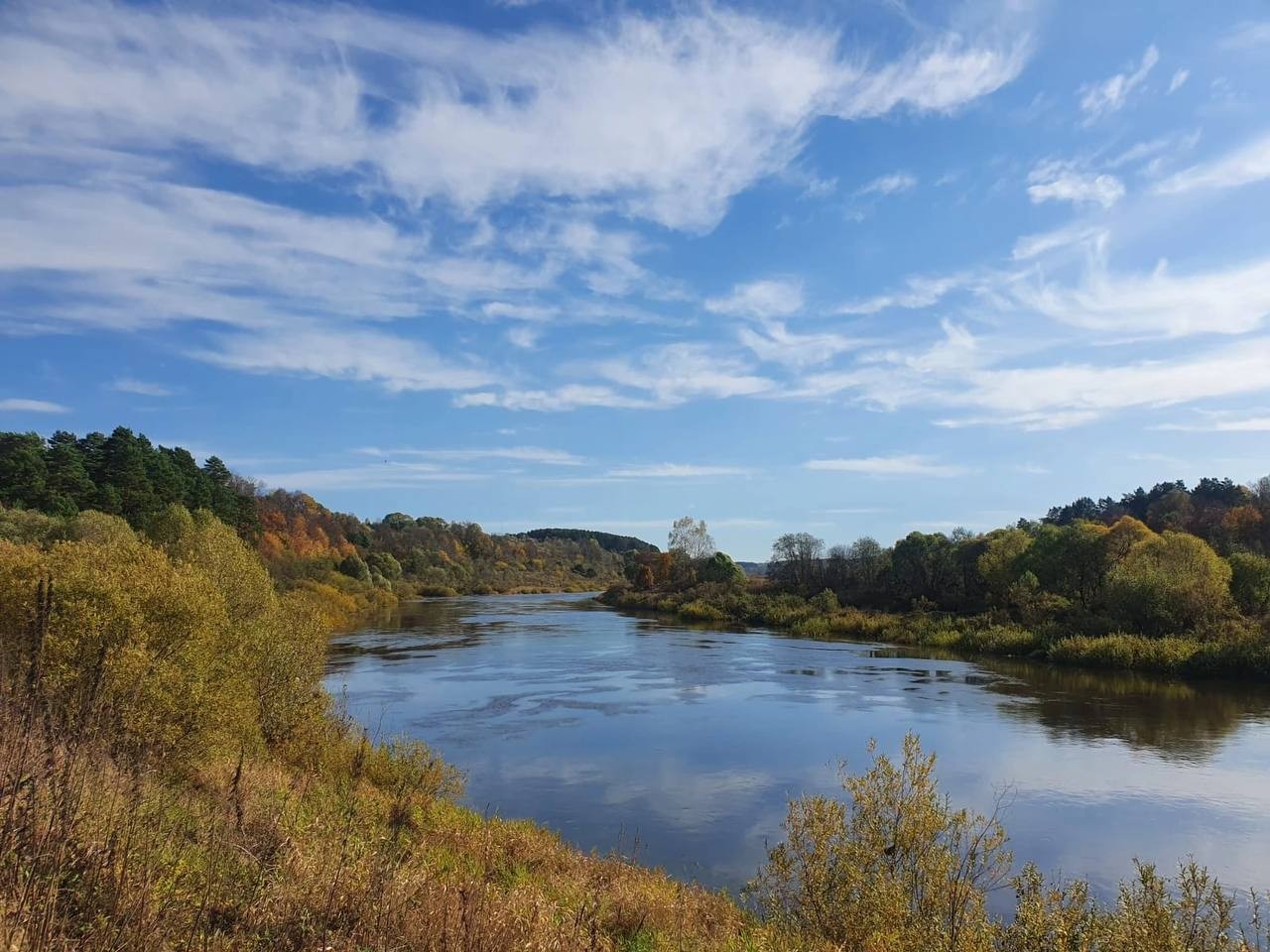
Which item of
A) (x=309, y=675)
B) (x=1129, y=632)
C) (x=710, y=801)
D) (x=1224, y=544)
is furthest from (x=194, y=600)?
(x=1224, y=544)

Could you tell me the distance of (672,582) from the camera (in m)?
97.2

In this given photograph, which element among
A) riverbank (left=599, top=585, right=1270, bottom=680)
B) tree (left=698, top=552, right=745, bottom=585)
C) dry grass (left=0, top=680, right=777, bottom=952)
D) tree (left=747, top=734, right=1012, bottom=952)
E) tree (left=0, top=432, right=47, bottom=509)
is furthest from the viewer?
tree (left=698, top=552, right=745, bottom=585)

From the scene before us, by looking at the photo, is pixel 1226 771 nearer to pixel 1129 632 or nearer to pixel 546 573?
pixel 1129 632

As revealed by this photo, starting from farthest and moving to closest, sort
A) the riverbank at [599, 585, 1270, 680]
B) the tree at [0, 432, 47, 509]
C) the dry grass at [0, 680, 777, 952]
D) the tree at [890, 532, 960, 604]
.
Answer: the tree at [890, 532, 960, 604] → the tree at [0, 432, 47, 509] → the riverbank at [599, 585, 1270, 680] → the dry grass at [0, 680, 777, 952]

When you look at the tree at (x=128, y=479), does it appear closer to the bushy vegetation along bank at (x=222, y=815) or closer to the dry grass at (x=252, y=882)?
the bushy vegetation along bank at (x=222, y=815)

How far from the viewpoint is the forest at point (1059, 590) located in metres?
37.4

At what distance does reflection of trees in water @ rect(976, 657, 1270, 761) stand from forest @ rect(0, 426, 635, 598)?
40965mm

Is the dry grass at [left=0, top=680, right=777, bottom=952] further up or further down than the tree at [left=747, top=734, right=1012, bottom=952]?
further up

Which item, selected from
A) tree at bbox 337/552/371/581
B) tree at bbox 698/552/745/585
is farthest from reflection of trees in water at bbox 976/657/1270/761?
tree at bbox 337/552/371/581

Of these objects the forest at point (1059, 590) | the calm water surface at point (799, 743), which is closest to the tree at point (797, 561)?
the forest at point (1059, 590)

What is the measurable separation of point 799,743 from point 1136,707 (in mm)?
13559

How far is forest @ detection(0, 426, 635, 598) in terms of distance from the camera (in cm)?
4686

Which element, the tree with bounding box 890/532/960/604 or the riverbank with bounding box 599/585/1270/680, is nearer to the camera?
the riverbank with bounding box 599/585/1270/680

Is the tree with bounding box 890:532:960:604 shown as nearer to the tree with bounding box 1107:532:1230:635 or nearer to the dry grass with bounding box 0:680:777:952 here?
the tree with bounding box 1107:532:1230:635
